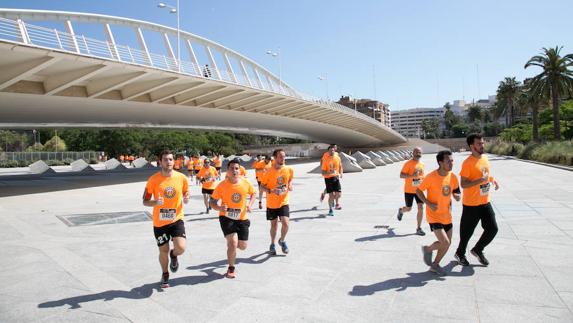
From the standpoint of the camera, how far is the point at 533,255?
5797 mm

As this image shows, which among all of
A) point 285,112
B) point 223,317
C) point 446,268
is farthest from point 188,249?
point 285,112

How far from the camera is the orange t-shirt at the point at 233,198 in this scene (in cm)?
532

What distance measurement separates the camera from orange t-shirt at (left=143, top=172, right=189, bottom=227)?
16.2 feet

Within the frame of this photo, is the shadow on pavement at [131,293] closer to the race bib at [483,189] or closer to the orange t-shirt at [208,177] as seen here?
the race bib at [483,189]

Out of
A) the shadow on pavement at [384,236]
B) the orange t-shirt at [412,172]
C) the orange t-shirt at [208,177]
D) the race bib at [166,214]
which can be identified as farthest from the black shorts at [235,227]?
the orange t-shirt at [208,177]

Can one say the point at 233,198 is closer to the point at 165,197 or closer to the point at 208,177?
the point at 165,197

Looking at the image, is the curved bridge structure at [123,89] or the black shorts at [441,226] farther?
the curved bridge structure at [123,89]

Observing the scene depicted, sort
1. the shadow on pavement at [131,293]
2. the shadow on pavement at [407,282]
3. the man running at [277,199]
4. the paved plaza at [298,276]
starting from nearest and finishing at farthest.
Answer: the paved plaza at [298,276] < the shadow on pavement at [131,293] < the shadow on pavement at [407,282] < the man running at [277,199]

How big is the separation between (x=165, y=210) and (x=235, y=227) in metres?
0.88

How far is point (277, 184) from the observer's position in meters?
6.39

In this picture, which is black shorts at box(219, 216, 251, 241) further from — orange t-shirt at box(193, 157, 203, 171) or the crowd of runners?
orange t-shirt at box(193, 157, 203, 171)

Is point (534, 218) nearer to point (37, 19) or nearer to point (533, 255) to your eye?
point (533, 255)

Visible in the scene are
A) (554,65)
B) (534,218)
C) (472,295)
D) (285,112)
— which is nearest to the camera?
(472,295)

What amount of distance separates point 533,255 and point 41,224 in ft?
31.2
